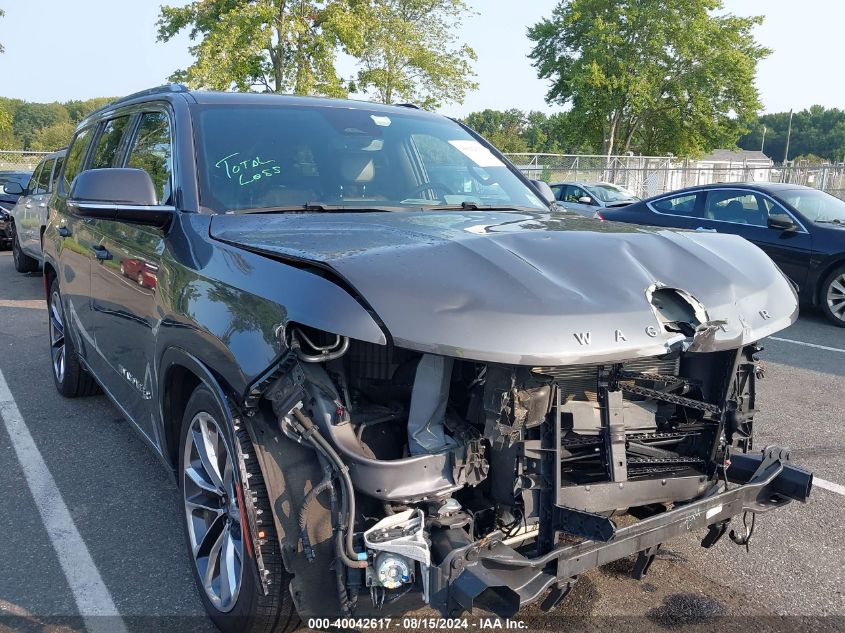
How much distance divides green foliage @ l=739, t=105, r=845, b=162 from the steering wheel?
4243 inches

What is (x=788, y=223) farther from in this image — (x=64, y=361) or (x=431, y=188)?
(x=64, y=361)

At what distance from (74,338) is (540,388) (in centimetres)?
367

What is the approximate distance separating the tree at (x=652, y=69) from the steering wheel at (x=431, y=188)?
122 ft

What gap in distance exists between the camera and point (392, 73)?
31.0 m

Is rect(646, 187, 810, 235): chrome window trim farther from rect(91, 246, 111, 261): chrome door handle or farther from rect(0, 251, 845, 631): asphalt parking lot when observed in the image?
rect(91, 246, 111, 261): chrome door handle

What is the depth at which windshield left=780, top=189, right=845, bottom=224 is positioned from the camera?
9.17m

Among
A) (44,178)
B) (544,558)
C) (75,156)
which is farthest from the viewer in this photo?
(44,178)

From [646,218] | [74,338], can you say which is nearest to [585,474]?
[74,338]

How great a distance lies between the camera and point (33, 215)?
413 inches

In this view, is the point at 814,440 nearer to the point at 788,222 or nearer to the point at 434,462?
the point at 434,462

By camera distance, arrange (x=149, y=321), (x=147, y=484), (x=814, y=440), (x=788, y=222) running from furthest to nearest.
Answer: (x=788, y=222) < (x=814, y=440) < (x=147, y=484) < (x=149, y=321)

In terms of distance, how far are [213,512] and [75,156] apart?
11.5 ft

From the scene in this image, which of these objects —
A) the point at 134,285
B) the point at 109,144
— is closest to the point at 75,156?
the point at 109,144

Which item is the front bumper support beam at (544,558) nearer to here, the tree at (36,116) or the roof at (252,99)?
the roof at (252,99)
